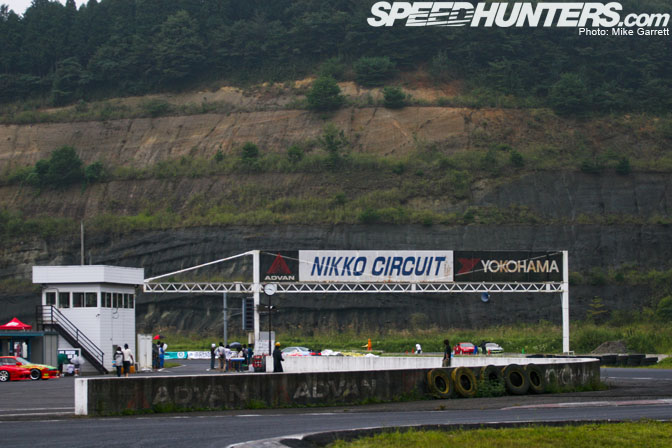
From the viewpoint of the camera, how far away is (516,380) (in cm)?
2495

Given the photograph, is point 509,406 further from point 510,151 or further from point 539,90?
point 539,90

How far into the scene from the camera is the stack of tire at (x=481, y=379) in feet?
78.3

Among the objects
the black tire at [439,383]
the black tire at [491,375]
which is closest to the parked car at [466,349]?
the black tire at [491,375]

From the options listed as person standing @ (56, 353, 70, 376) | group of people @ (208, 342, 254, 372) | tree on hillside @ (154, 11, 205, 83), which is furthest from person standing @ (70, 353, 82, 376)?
tree on hillside @ (154, 11, 205, 83)

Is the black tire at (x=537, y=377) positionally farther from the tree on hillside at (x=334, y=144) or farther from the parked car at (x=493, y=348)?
the tree on hillside at (x=334, y=144)

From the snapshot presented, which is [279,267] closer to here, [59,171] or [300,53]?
[59,171]

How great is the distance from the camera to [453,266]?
57.2 metres

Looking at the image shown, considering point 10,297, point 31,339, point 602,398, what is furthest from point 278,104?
point 602,398

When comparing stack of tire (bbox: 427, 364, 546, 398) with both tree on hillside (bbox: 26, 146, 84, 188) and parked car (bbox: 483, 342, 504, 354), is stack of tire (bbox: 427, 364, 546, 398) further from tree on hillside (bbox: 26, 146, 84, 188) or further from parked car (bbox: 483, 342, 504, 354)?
tree on hillside (bbox: 26, 146, 84, 188)

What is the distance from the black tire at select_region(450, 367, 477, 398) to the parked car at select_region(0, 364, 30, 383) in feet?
78.2

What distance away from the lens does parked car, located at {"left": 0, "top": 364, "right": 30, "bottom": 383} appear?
133 ft

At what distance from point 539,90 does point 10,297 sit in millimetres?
59924

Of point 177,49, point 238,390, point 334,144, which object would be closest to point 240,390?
point 238,390

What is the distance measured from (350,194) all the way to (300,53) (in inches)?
1229
